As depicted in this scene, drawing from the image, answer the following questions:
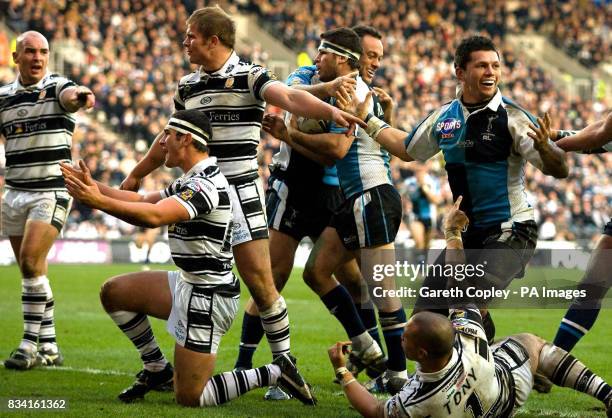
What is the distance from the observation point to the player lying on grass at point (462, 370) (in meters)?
6.04

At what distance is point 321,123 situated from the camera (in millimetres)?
8430

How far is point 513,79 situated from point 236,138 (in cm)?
3440

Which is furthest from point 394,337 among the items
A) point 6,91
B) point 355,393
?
point 6,91

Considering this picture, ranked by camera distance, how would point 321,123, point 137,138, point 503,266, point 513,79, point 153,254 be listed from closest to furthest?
point 503,266 < point 321,123 < point 153,254 < point 137,138 < point 513,79

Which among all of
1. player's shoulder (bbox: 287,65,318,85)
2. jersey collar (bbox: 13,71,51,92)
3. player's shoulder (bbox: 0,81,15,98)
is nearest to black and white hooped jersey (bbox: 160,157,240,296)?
player's shoulder (bbox: 287,65,318,85)

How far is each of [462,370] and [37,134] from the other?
16.7 feet

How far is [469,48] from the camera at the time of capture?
7.26 m

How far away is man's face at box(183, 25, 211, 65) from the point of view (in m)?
7.84

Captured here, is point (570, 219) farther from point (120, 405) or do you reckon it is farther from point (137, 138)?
point (120, 405)

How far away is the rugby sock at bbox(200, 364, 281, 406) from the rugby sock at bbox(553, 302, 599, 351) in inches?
79.0

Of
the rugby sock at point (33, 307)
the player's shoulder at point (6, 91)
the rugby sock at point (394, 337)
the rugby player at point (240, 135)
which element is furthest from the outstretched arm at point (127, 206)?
the player's shoulder at point (6, 91)

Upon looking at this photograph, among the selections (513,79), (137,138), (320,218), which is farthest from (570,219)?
Result: (320,218)

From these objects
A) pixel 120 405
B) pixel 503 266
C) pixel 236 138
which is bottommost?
pixel 120 405

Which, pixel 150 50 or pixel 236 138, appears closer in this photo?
pixel 236 138
